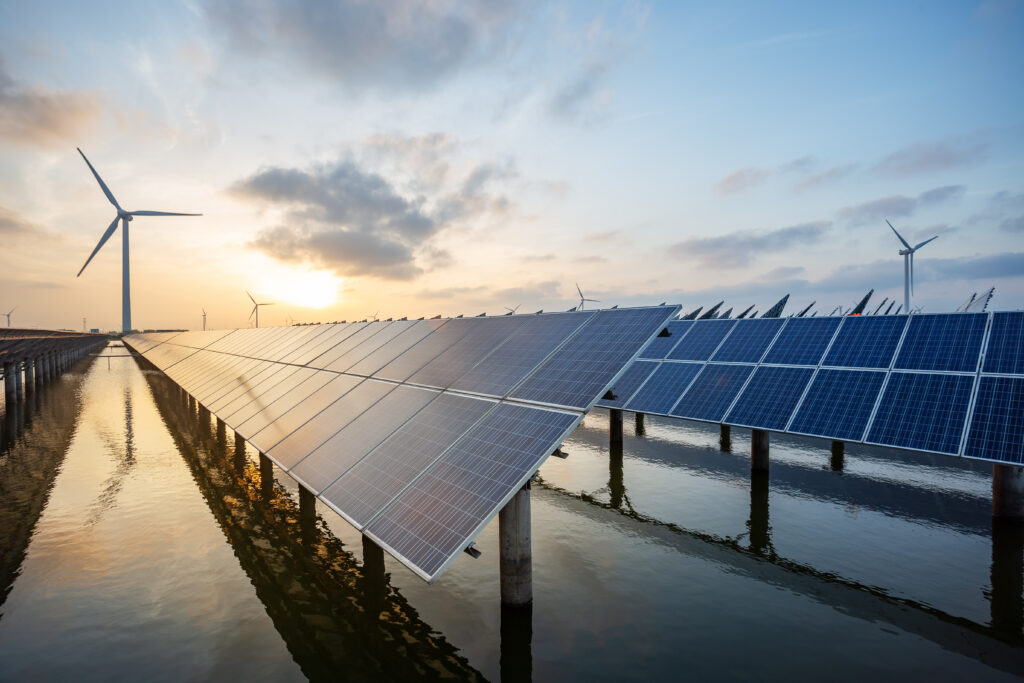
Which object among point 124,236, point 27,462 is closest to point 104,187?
point 124,236

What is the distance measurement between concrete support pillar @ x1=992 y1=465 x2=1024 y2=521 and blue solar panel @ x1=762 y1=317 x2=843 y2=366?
322 inches

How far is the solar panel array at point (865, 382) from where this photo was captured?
60.7 ft

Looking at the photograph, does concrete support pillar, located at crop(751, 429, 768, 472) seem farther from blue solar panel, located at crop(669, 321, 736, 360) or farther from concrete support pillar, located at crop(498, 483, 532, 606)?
concrete support pillar, located at crop(498, 483, 532, 606)

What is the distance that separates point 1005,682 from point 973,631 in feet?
6.73

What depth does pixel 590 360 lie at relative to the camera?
13406mm

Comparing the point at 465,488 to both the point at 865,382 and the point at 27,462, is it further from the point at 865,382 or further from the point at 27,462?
the point at 27,462

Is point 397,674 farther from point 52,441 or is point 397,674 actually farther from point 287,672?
point 52,441

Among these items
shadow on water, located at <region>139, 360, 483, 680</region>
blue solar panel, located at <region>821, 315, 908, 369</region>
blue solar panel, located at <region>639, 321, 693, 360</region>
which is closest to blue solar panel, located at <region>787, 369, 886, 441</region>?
blue solar panel, located at <region>821, 315, 908, 369</region>

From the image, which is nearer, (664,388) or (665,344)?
(664,388)

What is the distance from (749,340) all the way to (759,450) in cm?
787

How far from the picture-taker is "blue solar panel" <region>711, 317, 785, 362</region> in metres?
28.5

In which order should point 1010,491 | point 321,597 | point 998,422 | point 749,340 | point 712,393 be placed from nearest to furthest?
point 321,597 < point 998,422 < point 1010,491 < point 712,393 < point 749,340

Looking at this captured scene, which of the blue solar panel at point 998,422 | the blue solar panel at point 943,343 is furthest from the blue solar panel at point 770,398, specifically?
the blue solar panel at point 998,422

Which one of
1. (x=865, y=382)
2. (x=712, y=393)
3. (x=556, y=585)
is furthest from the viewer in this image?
(x=712, y=393)
